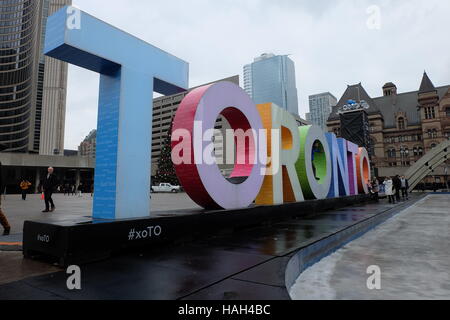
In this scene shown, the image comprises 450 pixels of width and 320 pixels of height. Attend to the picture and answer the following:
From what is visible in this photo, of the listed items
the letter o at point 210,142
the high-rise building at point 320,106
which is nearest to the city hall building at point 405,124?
the letter o at point 210,142

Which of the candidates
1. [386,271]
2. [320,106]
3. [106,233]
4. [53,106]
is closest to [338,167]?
[386,271]

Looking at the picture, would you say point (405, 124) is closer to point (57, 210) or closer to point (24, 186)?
point (57, 210)

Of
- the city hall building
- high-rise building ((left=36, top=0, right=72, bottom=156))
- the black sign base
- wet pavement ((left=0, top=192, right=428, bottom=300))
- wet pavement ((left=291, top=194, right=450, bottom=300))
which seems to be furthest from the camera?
high-rise building ((left=36, top=0, right=72, bottom=156))

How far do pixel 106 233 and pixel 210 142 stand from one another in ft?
9.82

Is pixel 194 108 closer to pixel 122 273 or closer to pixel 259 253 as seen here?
pixel 259 253

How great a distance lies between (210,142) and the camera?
6.22m

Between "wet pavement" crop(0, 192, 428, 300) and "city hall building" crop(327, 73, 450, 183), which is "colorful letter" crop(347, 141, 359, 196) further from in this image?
"city hall building" crop(327, 73, 450, 183)

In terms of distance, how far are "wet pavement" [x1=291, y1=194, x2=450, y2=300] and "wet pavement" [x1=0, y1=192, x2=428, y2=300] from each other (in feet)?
1.73

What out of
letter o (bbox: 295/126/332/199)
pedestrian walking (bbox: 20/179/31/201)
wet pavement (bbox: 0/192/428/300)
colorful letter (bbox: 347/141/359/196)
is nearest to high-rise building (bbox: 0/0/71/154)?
pedestrian walking (bbox: 20/179/31/201)

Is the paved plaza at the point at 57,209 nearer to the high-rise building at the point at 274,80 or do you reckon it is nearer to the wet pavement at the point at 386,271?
the wet pavement at the point at 386,271

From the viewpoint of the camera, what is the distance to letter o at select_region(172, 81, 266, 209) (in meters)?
6.03

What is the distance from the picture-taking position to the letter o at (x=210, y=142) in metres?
6.03

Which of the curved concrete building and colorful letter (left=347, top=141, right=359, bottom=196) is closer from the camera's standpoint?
colorful letter (left=347, top=141, right=359, bottom=196)

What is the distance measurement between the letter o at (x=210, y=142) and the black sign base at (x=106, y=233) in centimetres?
52
